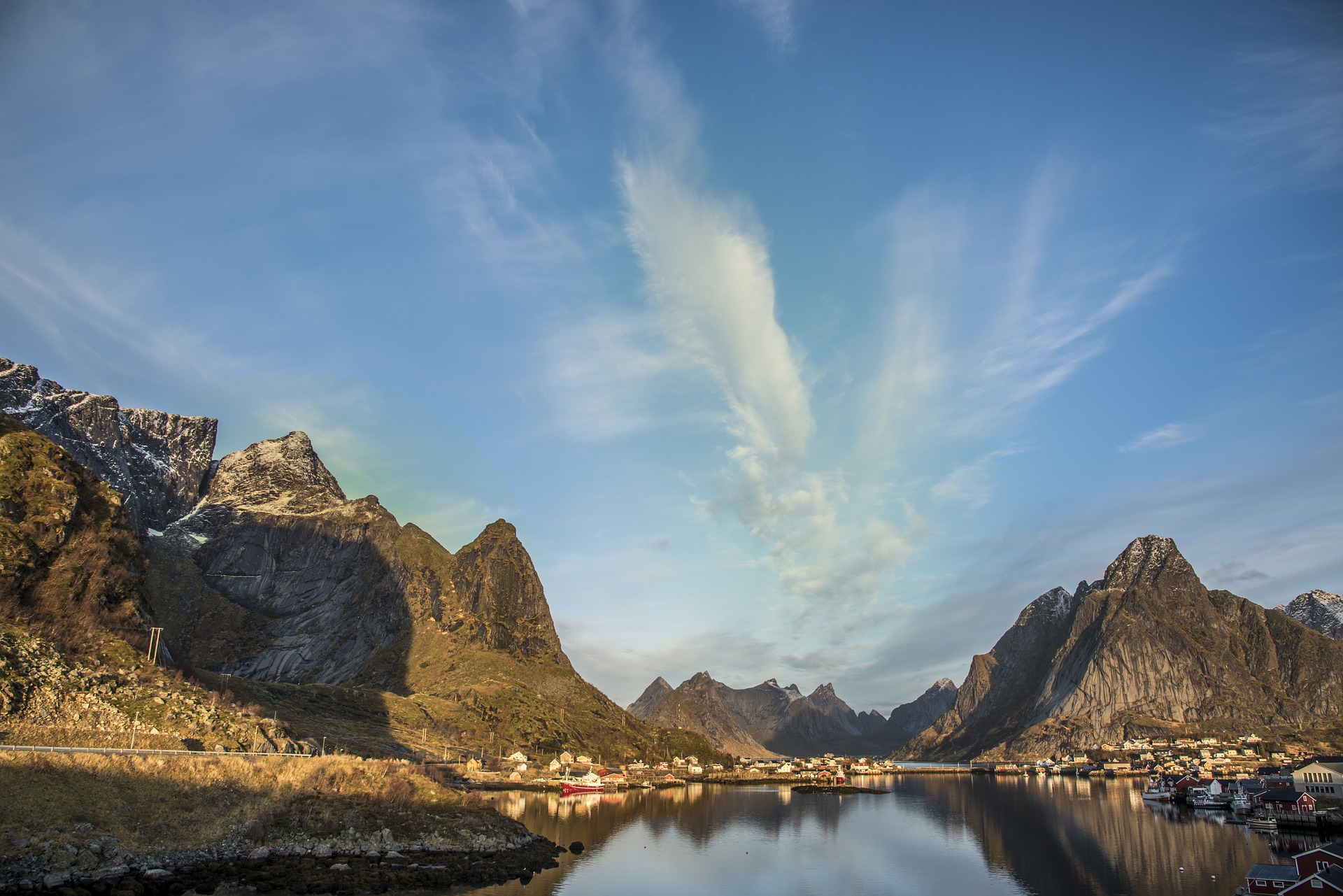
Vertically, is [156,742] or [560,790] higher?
[156,742]

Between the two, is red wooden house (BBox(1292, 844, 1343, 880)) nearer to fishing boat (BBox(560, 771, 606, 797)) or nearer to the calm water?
the calm water

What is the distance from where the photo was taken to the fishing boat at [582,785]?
141 m

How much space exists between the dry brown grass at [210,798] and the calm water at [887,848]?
1457 centimetres

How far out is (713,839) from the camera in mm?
92250

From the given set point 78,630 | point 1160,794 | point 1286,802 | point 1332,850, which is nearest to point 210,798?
point 78,630

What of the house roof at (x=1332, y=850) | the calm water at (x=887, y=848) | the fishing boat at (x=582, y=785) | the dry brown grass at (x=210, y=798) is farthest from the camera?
the fishing boat at (x=582, y=785)

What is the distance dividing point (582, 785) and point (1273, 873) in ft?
388

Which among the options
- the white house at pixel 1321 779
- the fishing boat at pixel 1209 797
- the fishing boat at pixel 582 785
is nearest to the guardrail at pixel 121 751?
the fishing boat at pixel 582 785

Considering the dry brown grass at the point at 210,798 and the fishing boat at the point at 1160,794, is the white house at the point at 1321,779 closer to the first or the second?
the fishing boat at the point at 1160,794

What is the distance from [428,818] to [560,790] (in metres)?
87.5

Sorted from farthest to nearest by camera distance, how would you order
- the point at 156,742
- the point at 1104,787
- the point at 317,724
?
the point at 1104,787 → the point at 317,724 → the point at 156,742

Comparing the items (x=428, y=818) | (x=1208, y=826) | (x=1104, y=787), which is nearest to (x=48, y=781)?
(x=428, y=818)

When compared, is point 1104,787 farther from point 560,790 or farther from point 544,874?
point 544,874

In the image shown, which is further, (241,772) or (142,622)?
(142,622)
